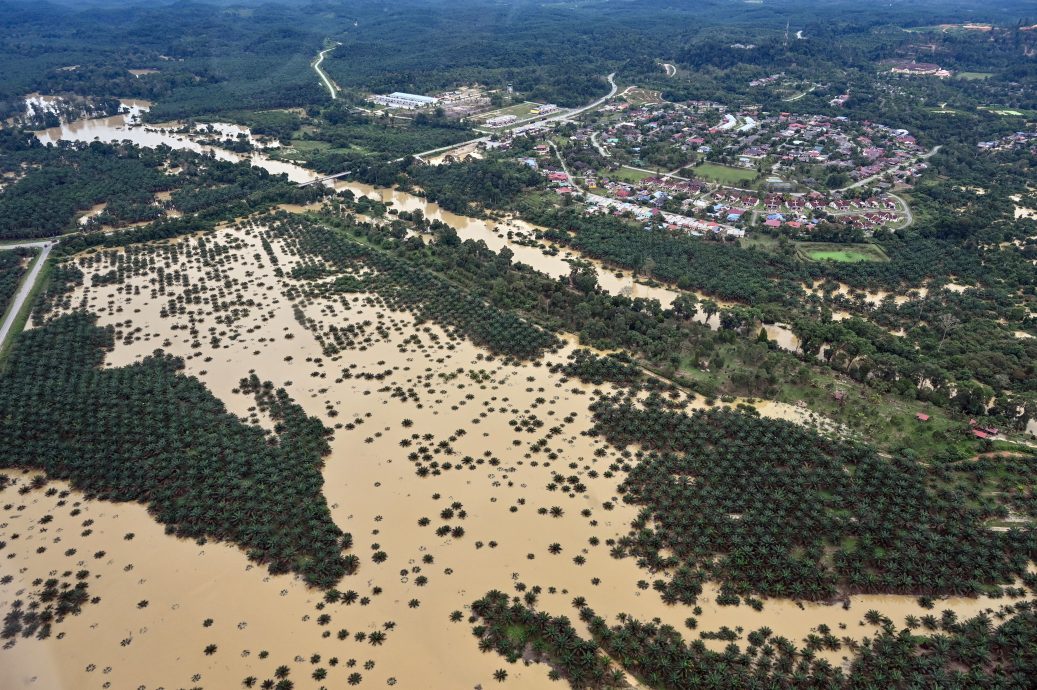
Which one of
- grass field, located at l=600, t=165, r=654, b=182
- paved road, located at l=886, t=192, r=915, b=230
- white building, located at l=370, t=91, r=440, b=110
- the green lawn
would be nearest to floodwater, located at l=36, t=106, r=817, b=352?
grass field, located at l=600, t=165, r=654, b=182

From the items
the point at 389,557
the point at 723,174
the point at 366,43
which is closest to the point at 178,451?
the point at 389,557

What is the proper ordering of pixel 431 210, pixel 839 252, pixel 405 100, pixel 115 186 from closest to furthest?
pixel 839 252 < pixel 431 210 < pixel 115 186 < pixel 405 100

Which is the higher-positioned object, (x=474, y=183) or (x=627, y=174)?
(x=474, y=183)

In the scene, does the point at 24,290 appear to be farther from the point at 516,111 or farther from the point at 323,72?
the point at 323,72

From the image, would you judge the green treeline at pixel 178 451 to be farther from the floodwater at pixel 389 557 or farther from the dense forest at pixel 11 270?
the dense forest at pixel 11 270

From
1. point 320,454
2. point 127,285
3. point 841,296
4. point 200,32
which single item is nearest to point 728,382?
point 841,296

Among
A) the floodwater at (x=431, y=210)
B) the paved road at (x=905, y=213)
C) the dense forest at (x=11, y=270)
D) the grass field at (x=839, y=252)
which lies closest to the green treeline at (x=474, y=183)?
the floodwater at (x=431, y=210)
